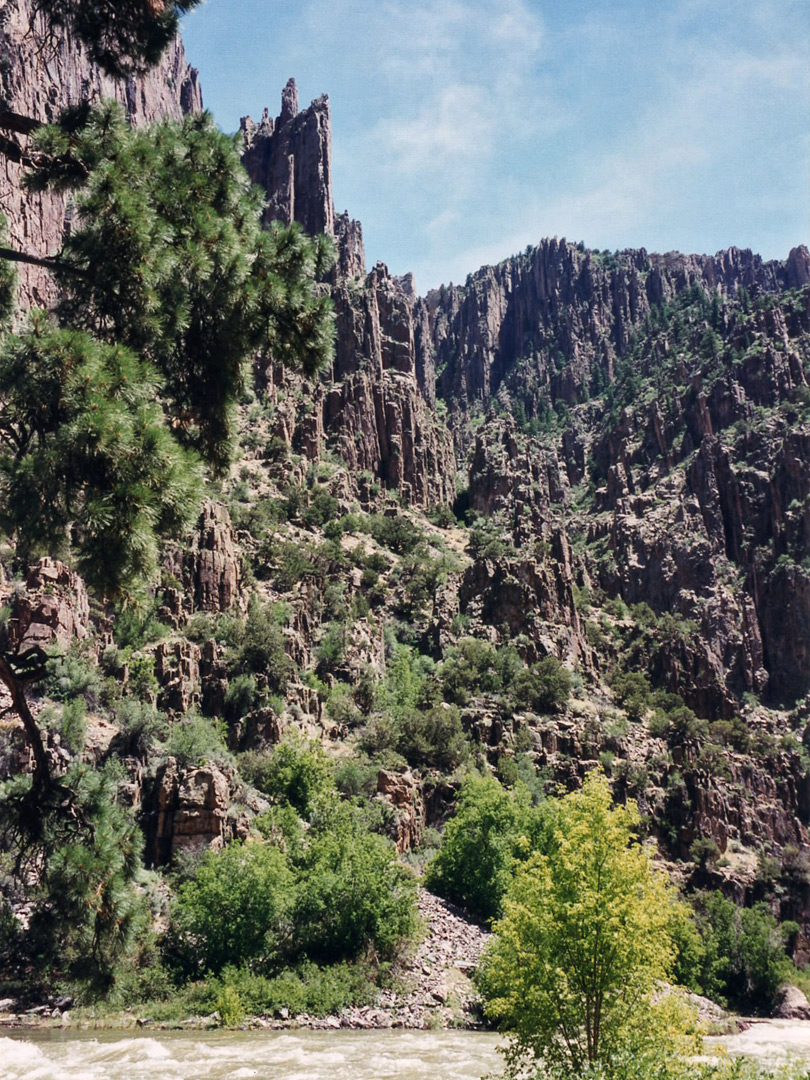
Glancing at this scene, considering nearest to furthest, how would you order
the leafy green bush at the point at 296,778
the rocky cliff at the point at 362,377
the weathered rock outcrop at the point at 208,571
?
the leafy green bush at the point at 296,778 < the weathered rock outcrop at the point at 208,571 < the rocky cliff at the point at 362,377

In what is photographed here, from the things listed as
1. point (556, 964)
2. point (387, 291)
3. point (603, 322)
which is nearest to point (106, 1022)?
point (556, 964)

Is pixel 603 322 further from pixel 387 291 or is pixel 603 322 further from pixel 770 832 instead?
pixel 770 832

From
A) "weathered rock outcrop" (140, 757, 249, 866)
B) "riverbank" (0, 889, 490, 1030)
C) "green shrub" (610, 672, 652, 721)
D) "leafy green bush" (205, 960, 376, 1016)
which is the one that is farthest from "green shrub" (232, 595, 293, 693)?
"green shrub" (610, 672, 652, 721)

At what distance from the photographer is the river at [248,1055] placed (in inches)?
749

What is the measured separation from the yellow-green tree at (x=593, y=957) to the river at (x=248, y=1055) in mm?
4252

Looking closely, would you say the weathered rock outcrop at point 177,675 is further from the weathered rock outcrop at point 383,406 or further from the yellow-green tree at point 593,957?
the weathered rock outcrop at point 383,406

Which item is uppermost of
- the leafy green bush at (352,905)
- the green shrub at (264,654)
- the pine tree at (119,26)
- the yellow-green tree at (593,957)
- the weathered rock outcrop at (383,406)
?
the weathered rock outcrop at (383,406)

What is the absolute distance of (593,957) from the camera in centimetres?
1487

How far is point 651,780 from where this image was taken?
179 feet

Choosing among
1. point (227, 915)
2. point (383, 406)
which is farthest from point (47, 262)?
point (383, 406)

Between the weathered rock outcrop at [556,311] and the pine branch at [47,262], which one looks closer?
the pine branch at [47,262]

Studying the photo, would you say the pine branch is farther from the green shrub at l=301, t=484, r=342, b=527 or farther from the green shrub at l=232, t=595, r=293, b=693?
the green shrub at l=301, t=484, r=342, b=527

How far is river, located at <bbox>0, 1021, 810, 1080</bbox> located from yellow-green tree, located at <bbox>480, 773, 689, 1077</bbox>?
4252 mm

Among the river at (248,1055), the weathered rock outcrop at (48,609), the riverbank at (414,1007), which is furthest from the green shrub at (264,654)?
the river at (248,1055)
